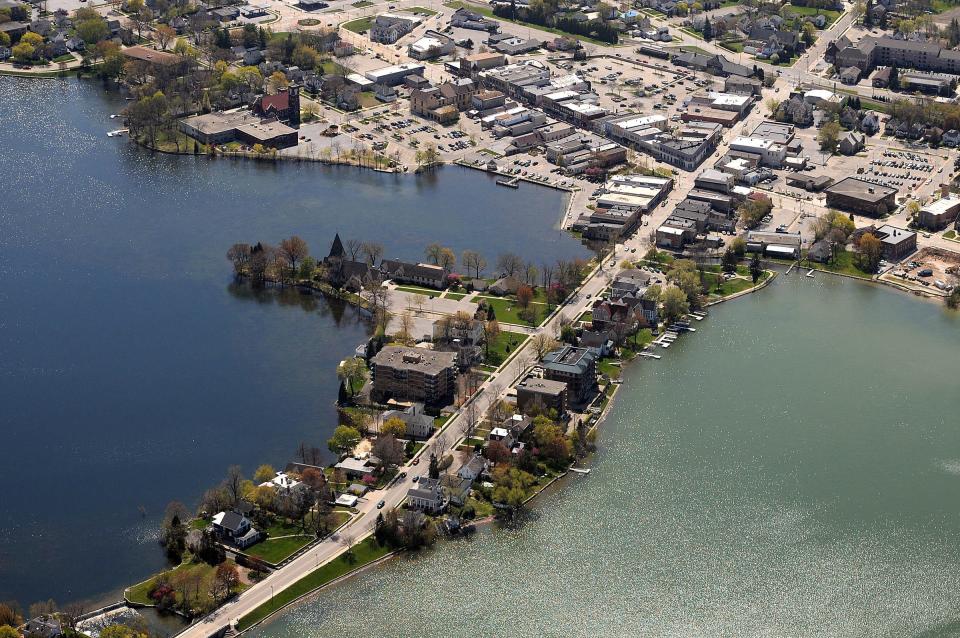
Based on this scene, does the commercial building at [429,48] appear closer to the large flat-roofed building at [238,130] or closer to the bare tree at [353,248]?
the large flat-roofed building at [238,130]

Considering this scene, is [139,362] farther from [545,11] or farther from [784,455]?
[545,11]

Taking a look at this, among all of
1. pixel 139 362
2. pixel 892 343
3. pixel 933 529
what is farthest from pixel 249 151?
pixel 933 529

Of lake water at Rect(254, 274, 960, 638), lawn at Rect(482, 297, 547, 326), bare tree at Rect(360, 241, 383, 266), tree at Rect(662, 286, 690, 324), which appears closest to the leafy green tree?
lake water at Rect(254, 274, 960, 638)

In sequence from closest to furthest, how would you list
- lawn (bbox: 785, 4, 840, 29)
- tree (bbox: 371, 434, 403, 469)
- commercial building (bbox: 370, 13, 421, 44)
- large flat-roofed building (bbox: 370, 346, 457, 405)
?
tree (bbox: 371, 434, 403, 469) < large flat-roofed building (bbox: 370, 346, 457, 405) < commercial building (bbox: 370, 13, 421, 44) < lawn (bbox: 785, 4, 840, 29)

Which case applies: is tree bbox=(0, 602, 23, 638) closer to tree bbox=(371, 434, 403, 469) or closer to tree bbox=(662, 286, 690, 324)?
tree bbox=(371, 434, 403, 469)

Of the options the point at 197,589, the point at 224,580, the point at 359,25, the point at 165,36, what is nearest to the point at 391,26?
the point at 359,25

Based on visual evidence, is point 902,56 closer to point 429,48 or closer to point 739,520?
point 429,48

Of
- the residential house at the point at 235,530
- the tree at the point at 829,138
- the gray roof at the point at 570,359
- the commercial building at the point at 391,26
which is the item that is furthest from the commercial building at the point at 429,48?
the residential house at the point at 235,530
